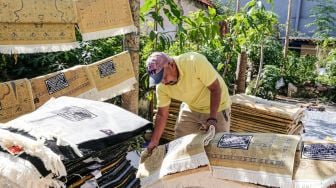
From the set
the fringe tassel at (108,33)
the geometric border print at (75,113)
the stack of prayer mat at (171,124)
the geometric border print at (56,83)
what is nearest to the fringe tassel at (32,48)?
the fringe tassel at (108,33)

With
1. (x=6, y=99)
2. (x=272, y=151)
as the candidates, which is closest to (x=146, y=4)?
(x=6, y=99)

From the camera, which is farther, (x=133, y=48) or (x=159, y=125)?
(x=133, y=48)

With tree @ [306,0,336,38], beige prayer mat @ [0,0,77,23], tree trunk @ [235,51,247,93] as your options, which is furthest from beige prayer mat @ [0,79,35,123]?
tree @ [306,0,336,38]

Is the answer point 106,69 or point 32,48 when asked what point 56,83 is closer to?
point 32,48

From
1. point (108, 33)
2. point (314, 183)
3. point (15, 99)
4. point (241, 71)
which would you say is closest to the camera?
point (314, 183)

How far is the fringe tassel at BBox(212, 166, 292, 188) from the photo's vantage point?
2.00 metres

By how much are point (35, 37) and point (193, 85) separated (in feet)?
4.03

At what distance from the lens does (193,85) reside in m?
3.17

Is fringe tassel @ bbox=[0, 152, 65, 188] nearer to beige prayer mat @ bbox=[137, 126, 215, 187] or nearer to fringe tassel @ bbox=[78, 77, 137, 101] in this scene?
beige prayer mat @ bbox=[137, 126, 215, 187]

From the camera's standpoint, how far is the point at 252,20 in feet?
19.0

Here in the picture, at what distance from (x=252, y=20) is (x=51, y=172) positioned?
15.6 ft

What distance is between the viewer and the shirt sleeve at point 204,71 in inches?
120

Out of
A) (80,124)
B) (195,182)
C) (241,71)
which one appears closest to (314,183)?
(195,182)

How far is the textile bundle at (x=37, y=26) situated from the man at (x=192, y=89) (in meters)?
0.66
